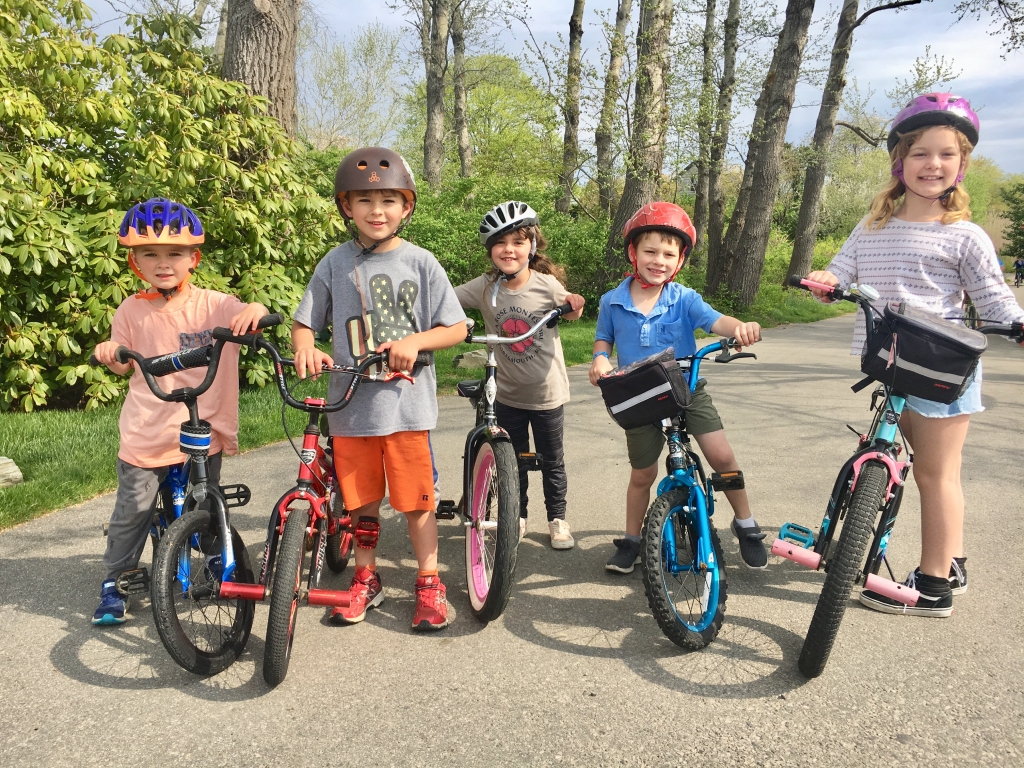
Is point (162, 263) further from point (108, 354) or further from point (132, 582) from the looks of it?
point (132, 582)

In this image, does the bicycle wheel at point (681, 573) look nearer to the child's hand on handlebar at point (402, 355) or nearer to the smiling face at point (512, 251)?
the child's hand on handlebar at point (402, 355)

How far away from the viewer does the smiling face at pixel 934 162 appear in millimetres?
2855

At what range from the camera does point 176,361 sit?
2.72m

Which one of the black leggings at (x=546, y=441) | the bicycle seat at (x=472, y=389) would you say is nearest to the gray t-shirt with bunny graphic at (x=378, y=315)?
the bicycle seat at (x=472, y=389)

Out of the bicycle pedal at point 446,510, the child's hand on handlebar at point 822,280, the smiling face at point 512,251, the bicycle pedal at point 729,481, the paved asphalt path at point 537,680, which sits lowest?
the paved asphalt path at point 537,680

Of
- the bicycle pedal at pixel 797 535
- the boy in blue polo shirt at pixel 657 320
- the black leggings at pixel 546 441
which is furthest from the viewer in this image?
the black leggings at pixel 546 441

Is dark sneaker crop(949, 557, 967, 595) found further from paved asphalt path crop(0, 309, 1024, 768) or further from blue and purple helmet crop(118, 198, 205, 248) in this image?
blue and purple helmet crop(118, 198, 205, 248)

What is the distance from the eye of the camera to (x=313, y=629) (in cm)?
305

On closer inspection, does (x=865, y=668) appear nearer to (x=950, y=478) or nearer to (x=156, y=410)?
(x=950, y=478)

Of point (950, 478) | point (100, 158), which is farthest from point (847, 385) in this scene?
point (100, 158)

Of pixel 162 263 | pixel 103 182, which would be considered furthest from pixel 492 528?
pixel 103 182

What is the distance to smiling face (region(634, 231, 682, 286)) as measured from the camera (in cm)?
326

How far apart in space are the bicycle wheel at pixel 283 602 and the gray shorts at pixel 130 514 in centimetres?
69

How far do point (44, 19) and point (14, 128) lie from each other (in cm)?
97
